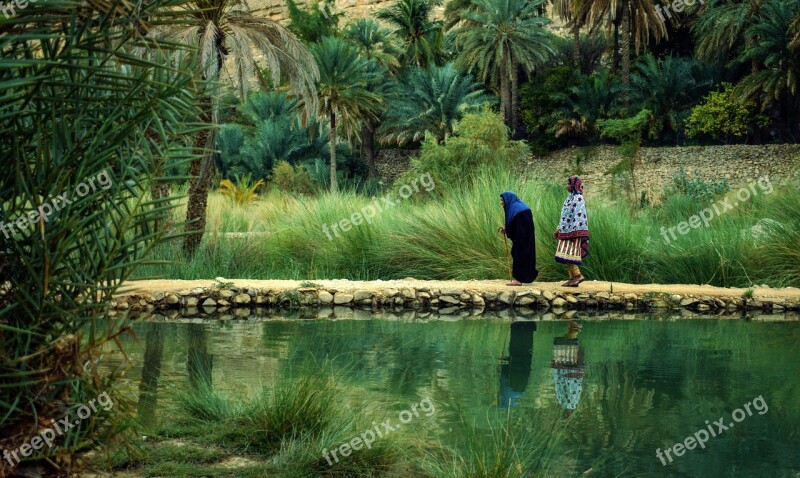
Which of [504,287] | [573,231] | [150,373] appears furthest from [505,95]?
[150,373]

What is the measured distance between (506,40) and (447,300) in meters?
28.9

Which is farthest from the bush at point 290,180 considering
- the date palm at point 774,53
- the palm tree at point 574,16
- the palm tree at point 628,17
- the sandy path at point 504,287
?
the sandy path at point 504,287

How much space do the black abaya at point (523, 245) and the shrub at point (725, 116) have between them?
84.5ft

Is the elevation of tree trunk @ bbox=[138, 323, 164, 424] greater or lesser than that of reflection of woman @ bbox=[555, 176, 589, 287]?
lesser

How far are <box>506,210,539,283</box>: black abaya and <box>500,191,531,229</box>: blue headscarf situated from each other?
0.05 meters

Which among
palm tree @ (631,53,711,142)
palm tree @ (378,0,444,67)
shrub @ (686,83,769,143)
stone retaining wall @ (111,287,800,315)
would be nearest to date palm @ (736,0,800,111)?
shrub @ (686,83,769,143)

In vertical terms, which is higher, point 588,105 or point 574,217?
point 588,105

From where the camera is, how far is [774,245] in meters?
14.4

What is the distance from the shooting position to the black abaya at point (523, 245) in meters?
13.5

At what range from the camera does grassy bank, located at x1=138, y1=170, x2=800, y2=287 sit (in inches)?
577

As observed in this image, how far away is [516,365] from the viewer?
8.39 meters

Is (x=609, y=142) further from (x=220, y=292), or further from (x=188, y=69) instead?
(x=188, y=69)

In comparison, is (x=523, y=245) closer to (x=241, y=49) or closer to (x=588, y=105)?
(x=241, y=49)

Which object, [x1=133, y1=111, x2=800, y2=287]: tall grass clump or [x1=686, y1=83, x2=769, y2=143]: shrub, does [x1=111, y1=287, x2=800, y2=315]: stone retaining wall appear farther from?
[x1=686, y1=83, x2=769, y2=143]: shrub
